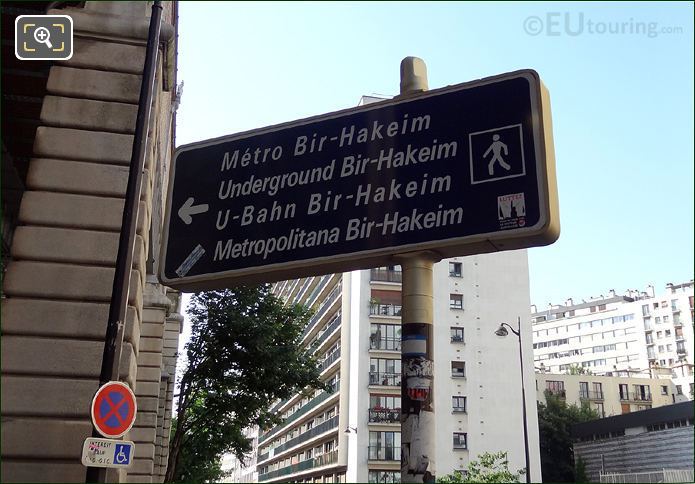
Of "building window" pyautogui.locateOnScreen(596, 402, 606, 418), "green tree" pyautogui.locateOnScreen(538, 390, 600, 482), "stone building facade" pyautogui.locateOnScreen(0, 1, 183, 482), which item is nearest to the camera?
"stone building facade" pyautogui.locateOnScreen(0, 1, 183, 482)

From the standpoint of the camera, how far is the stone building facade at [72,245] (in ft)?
20.3

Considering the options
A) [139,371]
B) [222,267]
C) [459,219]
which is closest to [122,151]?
[222,267]

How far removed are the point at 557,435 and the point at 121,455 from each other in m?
61.9

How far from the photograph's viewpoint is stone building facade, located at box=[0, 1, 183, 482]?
6.18 meters

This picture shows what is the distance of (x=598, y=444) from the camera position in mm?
57000

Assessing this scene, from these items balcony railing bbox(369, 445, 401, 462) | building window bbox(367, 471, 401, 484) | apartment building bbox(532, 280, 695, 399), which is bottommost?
building window bbox(367, 471, 401, 484)

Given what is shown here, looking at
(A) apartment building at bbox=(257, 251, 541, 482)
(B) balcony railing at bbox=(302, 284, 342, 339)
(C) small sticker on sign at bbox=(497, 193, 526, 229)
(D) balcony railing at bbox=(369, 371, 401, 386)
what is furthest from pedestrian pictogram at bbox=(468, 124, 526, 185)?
(B) balcony railing at bbox=(302, 284, 342, 339)

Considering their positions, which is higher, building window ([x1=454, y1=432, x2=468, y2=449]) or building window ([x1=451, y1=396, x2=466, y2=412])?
building window ([x1=451, y1=396, x2=466, y2=412])

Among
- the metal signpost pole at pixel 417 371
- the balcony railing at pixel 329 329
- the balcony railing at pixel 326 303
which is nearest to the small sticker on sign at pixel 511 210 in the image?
→ the metal signpost pole at pixel 417 371

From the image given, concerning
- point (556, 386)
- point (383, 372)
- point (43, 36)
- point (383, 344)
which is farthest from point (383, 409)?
point (43, 36)

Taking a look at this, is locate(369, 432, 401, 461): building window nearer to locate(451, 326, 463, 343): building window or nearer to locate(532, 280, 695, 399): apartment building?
locate(451, 326, 463, 343): building window

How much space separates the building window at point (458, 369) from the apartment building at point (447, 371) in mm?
79

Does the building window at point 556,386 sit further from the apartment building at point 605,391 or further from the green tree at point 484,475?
the green tree at point 484,475

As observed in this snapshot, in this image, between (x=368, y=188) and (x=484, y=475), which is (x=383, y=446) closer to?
(x=484, y=475)
